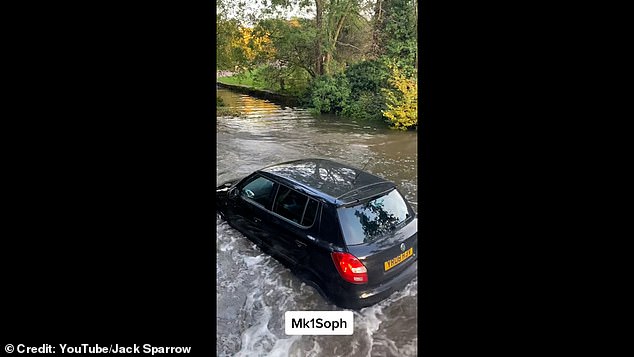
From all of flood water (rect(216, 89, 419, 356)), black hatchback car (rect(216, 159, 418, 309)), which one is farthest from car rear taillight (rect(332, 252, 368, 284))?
flood water (rect(216, 89, 419, 356))

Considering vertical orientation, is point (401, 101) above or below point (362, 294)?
above

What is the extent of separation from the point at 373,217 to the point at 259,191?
2.95 feet

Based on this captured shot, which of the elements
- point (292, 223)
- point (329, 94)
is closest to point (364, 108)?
point (329, 94)

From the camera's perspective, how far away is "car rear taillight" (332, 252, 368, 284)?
2826mm

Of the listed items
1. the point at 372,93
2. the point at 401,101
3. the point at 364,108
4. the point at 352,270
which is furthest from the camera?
the point at 364,108

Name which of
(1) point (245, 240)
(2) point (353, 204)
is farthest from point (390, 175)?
(1) point (245, 240)

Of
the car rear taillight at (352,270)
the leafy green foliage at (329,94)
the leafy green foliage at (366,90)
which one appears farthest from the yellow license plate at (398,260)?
the leafy green foliage at (329,94)

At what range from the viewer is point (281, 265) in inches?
122

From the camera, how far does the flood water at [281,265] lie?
9.26 ft

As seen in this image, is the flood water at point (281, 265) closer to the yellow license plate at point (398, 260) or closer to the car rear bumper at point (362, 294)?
the car rear bumper at point (362, 294)
